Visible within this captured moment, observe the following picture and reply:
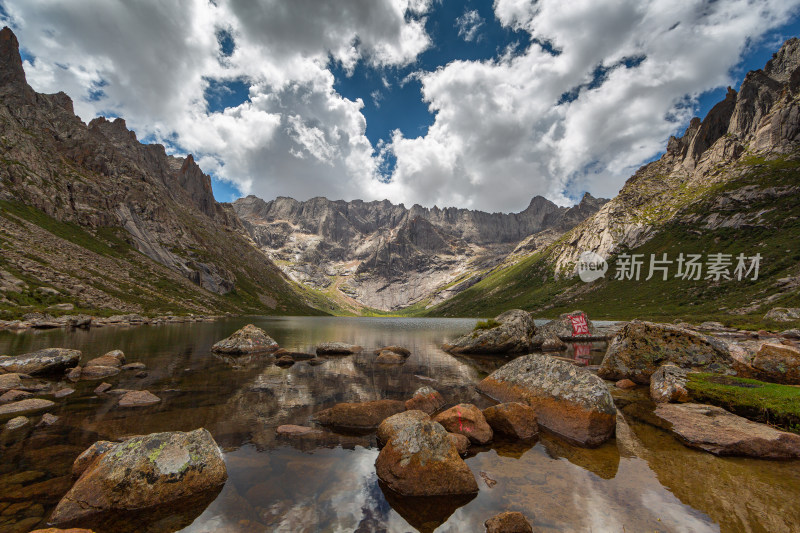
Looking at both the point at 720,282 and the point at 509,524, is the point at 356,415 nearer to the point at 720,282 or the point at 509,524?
the point at 509,524

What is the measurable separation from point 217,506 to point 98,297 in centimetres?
9917

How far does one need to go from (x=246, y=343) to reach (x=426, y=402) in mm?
28116

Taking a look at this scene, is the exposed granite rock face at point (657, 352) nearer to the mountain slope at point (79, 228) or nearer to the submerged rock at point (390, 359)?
the submerged rock at point (390, 359)

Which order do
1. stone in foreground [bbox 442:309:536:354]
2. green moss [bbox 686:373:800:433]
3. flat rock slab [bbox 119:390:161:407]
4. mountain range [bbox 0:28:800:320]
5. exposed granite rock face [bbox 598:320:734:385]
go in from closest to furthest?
green moss [bbox 686:373:800:433]
flat rock slab [bbox 119:390:161:407]
exposed granite rock face [bbox 598:320:734:385]
stone in foreground [bbox 442:309:536:354]
mountain range [bbox 0:28:800:320]

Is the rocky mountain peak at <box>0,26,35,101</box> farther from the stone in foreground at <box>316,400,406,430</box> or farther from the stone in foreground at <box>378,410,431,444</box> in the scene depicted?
the stone in foreground at <box>378,410,431,444</box>

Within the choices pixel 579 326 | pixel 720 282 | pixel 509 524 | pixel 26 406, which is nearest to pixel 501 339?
pixel 579 326

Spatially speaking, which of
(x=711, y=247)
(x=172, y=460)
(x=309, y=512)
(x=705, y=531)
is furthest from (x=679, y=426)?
(x=711, y=247)

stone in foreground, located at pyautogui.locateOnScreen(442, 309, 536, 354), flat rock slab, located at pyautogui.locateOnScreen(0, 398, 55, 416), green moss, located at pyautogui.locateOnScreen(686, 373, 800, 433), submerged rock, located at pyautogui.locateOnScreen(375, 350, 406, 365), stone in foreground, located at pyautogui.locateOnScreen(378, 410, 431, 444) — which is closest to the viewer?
stone in foreground, located at pyautogui.locateOnScreen(378, 410, 431, 444)

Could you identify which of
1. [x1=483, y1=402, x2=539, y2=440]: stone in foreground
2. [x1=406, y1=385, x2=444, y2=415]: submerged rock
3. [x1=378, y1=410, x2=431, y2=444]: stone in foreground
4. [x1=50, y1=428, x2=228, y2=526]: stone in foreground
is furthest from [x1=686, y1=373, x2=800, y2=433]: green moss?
[x1=50, y1=428, x2=228, y2=526]: stone in foreground

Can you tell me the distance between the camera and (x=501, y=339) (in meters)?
41.9

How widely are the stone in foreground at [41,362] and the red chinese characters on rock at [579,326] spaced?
69395 mm

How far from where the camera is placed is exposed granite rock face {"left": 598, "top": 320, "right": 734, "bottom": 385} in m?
22.3

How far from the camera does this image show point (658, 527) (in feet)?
23.8

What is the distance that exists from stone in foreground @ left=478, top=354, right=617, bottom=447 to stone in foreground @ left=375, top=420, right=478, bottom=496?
22.8ft
